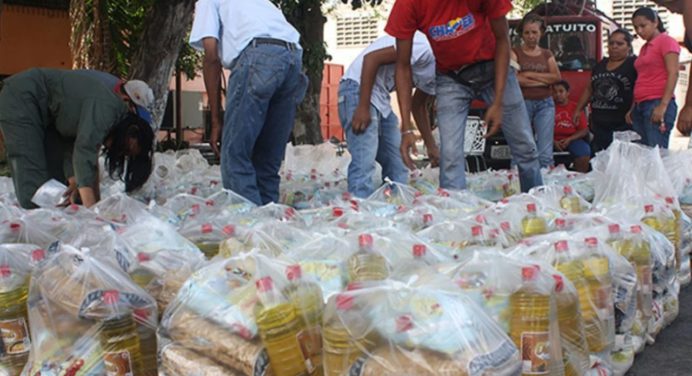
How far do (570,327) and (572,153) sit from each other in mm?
6083

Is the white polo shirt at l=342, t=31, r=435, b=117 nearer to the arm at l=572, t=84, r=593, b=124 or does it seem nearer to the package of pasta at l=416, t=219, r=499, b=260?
the package of pasta at l=416, t=219, r=499, b=260

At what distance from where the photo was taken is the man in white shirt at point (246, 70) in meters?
4.68

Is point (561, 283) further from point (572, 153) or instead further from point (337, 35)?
point (337, 35)

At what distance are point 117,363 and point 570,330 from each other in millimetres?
1349

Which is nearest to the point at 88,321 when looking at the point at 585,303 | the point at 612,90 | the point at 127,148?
the point at 585,303

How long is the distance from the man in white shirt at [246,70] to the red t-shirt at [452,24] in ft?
2.13

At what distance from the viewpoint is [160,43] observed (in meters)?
8.66

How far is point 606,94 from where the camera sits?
24.3ft

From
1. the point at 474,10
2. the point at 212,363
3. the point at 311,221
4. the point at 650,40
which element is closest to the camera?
the point at 212,363

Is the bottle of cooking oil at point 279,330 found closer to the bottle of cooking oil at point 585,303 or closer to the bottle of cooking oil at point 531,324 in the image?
the bottle of cooking oil at point 531,324

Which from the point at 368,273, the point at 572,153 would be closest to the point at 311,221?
the point at 368,273

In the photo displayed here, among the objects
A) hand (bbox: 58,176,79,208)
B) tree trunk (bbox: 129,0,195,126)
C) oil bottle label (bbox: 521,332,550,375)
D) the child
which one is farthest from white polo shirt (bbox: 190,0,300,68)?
the child

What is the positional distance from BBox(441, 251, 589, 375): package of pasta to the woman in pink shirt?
462 cm

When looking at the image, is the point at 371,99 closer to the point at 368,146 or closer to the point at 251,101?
the point at 368,146
